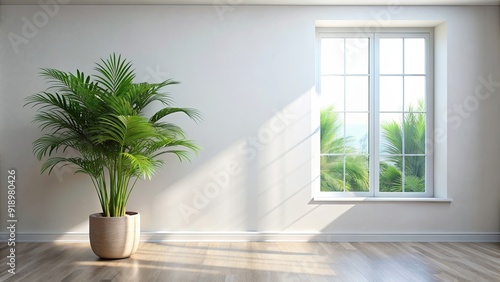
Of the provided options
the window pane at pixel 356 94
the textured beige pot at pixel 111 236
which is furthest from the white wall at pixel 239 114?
the textured beige pot at pixel 111 236

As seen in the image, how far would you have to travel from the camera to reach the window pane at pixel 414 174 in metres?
5.36

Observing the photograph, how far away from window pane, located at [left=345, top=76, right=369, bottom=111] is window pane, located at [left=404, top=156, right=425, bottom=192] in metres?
0.73

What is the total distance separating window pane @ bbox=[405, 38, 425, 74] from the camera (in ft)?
17.7

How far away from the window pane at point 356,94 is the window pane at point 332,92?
62mm

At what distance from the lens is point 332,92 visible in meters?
5.37

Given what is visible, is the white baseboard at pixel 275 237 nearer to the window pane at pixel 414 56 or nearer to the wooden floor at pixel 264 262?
the wooden floor at pixel 264 262

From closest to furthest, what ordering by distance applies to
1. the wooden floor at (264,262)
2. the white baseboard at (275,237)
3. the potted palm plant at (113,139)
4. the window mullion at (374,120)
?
the wooden floor at (264,262), the potted palm plant at (113,139), the white baseboard at (275,237), the window mullion at (374,120)

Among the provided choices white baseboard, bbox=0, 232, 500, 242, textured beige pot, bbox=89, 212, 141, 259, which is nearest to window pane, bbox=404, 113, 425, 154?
white baseboard, bbox=0, 232, 500, 242

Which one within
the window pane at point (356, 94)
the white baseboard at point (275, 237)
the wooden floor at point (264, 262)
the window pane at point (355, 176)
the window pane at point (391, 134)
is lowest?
A: the wooden floor at point (264, 262)

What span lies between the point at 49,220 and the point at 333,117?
9.96 feet

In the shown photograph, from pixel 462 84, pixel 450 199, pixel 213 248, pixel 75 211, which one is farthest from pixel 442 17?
pixel 75 211

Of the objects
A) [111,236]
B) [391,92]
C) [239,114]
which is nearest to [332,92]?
[391,92]

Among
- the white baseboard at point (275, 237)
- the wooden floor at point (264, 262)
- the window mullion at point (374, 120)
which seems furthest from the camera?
the window mullion at point (374, 120)

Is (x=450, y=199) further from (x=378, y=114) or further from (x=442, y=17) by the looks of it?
(x=442, y=17)
